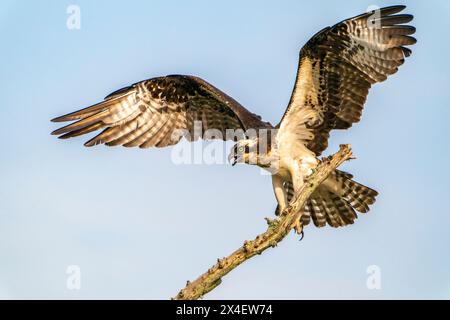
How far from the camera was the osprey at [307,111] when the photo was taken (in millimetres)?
12219

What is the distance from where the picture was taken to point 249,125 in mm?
12875

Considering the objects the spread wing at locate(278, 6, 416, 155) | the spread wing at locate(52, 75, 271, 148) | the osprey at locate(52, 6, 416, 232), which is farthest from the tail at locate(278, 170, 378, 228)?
the spread wing at locate(52, 75, 271, 148)

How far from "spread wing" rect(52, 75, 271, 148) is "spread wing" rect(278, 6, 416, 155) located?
1345mm

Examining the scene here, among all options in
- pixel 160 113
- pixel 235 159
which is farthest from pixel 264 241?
pixel 160 113

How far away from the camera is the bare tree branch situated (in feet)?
29.4

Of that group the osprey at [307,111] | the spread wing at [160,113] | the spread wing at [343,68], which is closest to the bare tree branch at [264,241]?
the osprey at [307,111]

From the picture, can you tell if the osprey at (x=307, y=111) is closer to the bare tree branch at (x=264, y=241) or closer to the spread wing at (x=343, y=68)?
the spread wing at (x=343, y=68)

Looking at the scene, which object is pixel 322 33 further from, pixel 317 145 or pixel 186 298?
pixel 186 298

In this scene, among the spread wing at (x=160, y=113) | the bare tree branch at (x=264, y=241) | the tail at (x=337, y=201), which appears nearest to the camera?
the bare tree branch at (x=264, y=241)

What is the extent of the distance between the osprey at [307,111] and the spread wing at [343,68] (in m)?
0.02

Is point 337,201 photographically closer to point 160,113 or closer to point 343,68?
point 343,68

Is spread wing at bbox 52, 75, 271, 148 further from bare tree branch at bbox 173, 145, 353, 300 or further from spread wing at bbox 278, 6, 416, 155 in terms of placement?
bare tree branch at bbox 173, 145, 353, 300

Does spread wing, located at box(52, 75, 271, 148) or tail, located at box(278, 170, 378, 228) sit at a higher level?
spread wing, located at box(52, 75, 271, 148)
